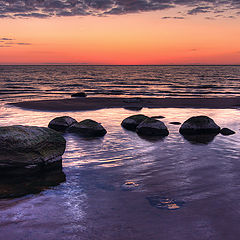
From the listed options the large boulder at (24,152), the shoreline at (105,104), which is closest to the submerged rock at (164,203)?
the large boulder at (24,152)

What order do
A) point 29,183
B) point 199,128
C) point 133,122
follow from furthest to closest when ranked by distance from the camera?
point 133,122, point 199,128, point 29,183

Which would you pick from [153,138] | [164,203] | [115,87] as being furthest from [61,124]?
[115,87]

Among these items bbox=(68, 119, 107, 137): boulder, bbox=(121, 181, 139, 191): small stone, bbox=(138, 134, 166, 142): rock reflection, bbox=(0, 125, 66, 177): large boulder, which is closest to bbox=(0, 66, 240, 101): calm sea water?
bbox=(68, 119, 107, 137): boulder

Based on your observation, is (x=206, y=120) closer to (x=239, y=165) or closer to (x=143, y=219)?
(x=239, y=165)

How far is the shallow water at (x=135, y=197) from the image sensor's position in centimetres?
566

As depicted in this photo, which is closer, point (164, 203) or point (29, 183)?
point (164, 203)

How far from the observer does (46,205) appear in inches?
266

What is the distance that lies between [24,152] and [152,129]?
7.50m

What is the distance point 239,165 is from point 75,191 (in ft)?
18.8

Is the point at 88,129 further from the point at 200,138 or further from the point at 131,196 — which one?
the point at 131,196

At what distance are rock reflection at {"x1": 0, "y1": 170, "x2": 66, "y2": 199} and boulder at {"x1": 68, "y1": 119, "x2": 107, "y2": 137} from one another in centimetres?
567

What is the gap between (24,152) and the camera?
927 cm

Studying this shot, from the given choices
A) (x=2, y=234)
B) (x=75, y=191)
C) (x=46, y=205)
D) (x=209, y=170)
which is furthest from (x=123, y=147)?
(x=2, y=234)

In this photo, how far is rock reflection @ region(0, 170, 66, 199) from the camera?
7636mm
